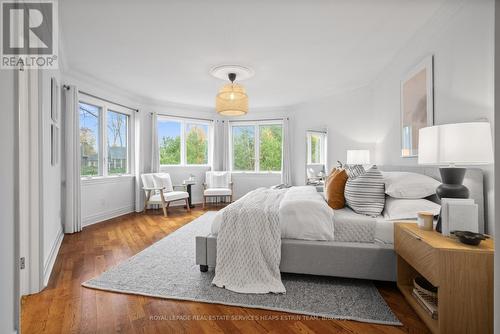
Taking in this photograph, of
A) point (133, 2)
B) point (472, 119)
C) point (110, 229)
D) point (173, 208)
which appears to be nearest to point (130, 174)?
point (173, 208)

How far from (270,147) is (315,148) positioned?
1.36 m

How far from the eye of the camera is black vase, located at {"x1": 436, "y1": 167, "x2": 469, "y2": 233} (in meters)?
1.63

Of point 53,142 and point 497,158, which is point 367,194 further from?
point 53,142

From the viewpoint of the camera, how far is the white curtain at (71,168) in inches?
141

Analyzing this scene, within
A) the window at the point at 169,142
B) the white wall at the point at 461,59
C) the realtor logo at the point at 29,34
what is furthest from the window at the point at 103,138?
the white wall at the point at 461,59

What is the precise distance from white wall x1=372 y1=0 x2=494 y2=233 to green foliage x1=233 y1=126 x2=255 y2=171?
393 cm

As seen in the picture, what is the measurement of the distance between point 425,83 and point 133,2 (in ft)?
9.33

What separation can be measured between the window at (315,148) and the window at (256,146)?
3.11ft

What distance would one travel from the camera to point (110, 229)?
3.85 m

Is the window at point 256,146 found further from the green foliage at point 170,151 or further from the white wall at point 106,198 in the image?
the white wall at point 106,198

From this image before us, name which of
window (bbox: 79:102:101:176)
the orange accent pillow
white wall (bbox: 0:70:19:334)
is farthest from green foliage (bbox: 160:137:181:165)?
white wall (bbox: 0:70:19:334)

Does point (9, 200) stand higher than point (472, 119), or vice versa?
point (472, 119)

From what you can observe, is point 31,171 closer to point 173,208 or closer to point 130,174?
point 130,174

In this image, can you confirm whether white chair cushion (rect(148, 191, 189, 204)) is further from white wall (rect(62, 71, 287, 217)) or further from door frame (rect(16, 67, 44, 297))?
door frame (rect(16, 67, 44, 297))
